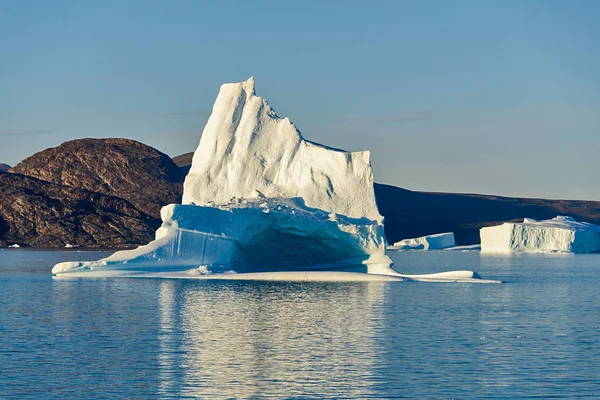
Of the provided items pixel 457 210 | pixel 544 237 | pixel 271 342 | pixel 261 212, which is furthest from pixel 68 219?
pixel 271 342

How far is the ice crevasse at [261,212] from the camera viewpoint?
141ft

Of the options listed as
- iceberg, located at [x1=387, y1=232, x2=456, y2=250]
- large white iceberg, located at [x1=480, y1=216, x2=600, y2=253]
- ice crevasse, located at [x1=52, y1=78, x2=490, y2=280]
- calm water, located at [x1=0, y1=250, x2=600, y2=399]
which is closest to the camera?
calm water, located at [x1=0, y1=250, x2=600, y2=399]

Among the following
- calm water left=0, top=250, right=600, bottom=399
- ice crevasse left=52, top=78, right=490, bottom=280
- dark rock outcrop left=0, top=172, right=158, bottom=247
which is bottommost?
calm water left=0, top=250, right=600, bottom=399

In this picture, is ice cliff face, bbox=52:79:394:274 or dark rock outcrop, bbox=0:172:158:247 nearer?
ice cliff face, bbox=52:79:394:274

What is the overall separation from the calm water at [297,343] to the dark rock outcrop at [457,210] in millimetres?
131008

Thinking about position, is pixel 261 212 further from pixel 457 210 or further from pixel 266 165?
pixel 457 210

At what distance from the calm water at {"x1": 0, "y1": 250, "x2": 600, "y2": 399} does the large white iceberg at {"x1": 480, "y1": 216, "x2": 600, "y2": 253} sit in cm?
5381

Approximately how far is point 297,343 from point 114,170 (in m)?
127

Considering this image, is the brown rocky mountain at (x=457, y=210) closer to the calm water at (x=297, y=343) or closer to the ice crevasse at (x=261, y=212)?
the ice crevasse at (x=261, y=212)

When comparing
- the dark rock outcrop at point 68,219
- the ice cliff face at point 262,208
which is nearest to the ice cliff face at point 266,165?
the ice cliff face at point 262,208

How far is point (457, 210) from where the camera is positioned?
19200 centimetres

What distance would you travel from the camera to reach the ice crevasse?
42906 mm

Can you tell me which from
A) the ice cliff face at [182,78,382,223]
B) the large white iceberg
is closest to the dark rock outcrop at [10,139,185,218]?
the large white iceberg

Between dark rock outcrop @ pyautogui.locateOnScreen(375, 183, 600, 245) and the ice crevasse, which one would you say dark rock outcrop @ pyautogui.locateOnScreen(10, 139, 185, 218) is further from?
the ice crevasse
